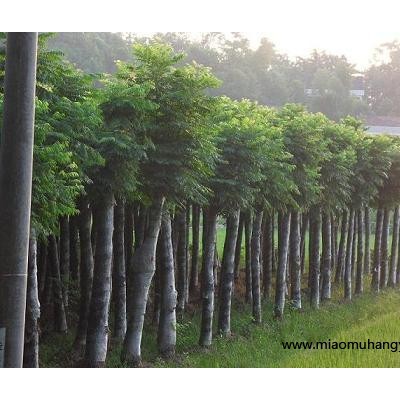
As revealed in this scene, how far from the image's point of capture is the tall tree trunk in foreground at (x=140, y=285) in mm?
15445

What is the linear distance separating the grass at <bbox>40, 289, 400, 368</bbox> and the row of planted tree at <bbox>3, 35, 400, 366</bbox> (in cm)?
55

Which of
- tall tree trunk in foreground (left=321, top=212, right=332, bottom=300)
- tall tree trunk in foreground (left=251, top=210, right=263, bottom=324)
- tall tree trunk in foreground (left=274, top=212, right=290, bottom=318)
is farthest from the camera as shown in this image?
tall tree trunk in foreground (left=321, top=212, right=332, bottom=300)

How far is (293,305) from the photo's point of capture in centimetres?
2523

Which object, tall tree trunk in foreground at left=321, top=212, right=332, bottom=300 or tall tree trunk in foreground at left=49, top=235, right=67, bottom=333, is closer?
tall tree trunk in foreground at left=49, top=235, right=67, bottom=333

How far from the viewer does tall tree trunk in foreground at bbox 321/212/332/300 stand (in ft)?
91.4

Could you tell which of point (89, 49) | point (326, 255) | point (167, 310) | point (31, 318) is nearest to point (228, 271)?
point (167, 310)

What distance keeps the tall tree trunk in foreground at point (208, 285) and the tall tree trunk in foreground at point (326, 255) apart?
922 cm

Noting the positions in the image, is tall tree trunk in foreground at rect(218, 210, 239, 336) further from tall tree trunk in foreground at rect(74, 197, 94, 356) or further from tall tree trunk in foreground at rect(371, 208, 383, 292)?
tall tree trunk in foreground at rect(371, 208, 383, 292)

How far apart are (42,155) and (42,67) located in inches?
95.9

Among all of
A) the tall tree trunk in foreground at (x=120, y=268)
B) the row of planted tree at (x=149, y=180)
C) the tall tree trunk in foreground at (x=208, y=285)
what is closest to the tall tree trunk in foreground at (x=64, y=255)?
the row of planted tree at (x=149, y=180)

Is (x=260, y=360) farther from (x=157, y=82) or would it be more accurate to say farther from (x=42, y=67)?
(x=42, y=67)

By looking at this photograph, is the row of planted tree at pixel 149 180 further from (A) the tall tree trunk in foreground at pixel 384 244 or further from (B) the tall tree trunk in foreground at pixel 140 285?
(A) the tall tree trunk in foreground at pixel 384 244

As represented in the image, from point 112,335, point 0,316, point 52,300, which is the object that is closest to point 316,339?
point 112,335

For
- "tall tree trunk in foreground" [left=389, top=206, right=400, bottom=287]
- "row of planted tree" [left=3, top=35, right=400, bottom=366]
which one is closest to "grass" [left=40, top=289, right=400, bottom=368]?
"row of planted tree" [left=3, top=35, right=400, bottom=366]
